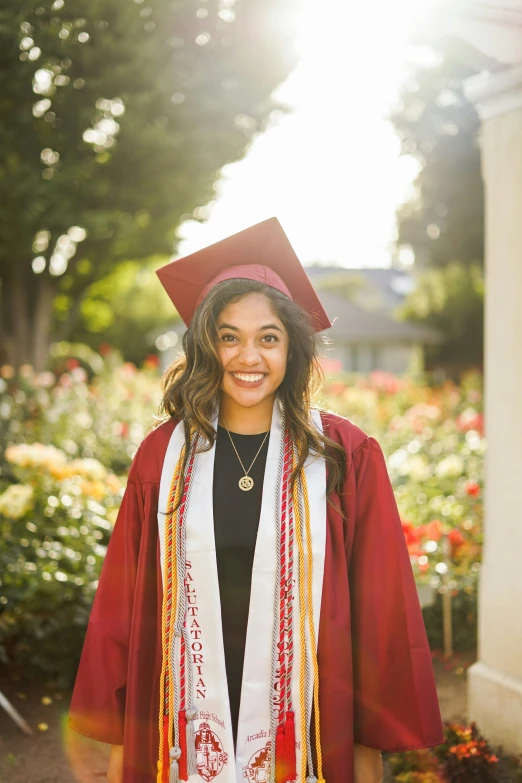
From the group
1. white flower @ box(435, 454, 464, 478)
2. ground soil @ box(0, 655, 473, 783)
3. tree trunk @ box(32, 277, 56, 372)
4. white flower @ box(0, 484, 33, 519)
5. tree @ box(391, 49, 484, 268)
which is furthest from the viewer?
tree trunk @ box(32, 277, 56, 372)

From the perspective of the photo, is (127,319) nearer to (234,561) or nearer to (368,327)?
(368,327)

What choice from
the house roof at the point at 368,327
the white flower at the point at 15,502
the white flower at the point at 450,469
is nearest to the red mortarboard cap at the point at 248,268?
the white flower at the point at 15,502

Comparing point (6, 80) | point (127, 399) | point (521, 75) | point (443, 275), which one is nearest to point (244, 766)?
point (521, 75)

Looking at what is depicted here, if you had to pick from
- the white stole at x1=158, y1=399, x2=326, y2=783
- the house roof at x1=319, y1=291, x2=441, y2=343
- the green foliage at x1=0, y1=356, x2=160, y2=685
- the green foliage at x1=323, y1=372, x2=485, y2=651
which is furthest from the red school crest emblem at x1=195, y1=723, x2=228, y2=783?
the house roof at x1=319, y1=291, x2=441, y2=343

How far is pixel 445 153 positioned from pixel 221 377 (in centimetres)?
1159

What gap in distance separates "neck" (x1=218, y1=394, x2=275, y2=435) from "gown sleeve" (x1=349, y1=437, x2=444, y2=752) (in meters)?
0.34

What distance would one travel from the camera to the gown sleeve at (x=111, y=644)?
1.88m

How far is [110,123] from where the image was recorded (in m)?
9.69

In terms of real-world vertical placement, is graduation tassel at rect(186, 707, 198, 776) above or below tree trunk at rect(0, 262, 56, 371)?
below

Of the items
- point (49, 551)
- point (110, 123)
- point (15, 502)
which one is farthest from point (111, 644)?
point (110, 123)

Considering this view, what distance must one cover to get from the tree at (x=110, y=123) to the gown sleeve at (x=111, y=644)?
3.34 m

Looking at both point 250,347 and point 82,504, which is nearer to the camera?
point 250,347

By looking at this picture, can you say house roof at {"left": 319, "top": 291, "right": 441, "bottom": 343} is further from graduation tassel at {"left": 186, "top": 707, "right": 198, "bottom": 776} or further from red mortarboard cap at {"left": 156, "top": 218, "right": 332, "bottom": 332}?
graduation tassel at {"left": 186, "top": 707, "right": 198, "bottom": 776}

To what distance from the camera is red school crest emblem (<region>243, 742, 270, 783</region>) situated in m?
1.85
